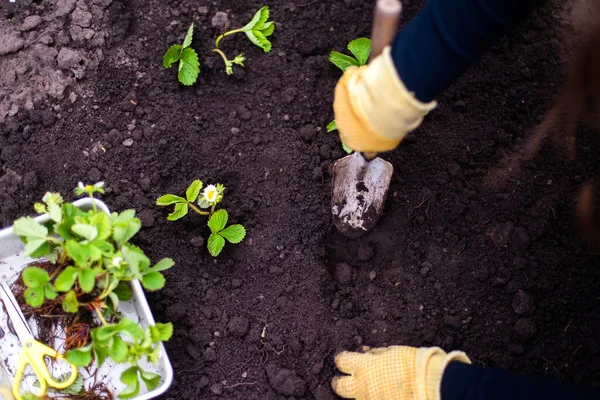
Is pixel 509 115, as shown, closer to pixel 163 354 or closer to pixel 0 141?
pixel 163 354

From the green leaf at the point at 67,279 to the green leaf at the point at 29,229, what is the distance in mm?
99

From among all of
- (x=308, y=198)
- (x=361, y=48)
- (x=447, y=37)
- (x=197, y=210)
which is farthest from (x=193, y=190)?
(x=447, y=37)

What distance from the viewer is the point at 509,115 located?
6.42ft

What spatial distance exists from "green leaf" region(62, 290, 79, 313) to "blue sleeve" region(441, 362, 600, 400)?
92 centimetres

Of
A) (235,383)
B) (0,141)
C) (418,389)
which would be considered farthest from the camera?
(0,141)

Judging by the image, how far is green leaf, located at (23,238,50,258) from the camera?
1398 millimetres

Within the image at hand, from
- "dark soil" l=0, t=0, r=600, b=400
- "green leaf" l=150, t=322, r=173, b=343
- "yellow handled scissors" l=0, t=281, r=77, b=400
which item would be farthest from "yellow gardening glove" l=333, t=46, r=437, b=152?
"yellow handled scissors" l=0, t=281, r=77, b=400

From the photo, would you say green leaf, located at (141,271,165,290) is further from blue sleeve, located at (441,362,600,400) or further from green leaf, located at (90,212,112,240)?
blue sleeve, located at (441,362,600,400)

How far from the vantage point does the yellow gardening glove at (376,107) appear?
1.36 meters

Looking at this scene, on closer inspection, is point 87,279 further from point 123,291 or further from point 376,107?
point 376,107

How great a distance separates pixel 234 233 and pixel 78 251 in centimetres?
53

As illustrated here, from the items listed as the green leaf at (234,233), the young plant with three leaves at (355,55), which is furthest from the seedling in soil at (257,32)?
the green leaf at (234,233)

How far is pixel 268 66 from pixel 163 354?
0.97 m

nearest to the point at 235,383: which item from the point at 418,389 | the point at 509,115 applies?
the point at 418,389
